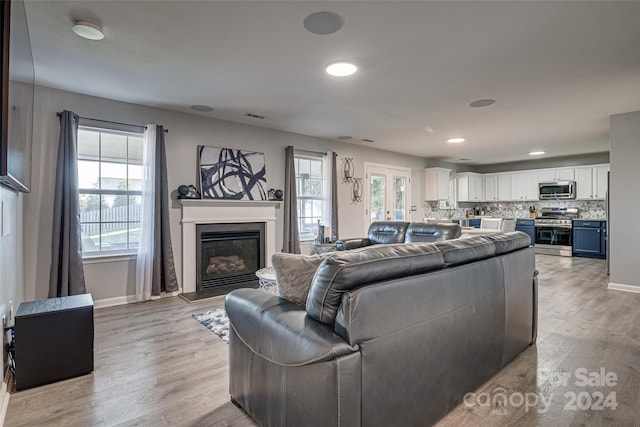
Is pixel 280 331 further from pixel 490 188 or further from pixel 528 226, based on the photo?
pixel 490 188

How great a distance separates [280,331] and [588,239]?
8.58m

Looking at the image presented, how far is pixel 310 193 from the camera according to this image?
5980 mm

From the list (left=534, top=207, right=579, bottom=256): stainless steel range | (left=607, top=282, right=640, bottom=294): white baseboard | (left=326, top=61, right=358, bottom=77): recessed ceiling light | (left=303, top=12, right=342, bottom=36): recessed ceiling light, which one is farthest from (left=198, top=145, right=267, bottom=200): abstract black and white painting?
(left=534, top=207, right=579, bottom=256): stainless steel range

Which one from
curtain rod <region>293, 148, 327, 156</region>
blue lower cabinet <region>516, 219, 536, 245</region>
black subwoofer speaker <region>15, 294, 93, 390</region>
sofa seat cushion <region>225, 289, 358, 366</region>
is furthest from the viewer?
blue lower cabinet <region>516, 219, 536, 245</region>

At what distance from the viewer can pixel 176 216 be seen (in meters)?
4.38

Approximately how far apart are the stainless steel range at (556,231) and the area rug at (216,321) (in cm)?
798

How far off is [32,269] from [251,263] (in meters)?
2.58

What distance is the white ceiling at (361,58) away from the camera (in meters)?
2.17

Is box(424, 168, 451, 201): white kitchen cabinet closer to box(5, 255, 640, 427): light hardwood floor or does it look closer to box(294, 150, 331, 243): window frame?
box(294, 150, 331, 243): window frame

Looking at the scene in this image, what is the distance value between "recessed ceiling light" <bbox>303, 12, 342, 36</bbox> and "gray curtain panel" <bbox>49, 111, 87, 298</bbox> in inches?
115

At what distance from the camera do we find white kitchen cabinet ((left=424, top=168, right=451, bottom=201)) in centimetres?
802

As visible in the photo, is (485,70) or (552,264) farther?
(552,264)

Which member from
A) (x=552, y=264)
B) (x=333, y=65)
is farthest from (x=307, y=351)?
(x=552, y=264)

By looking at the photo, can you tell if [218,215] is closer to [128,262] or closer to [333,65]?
[128,262]
